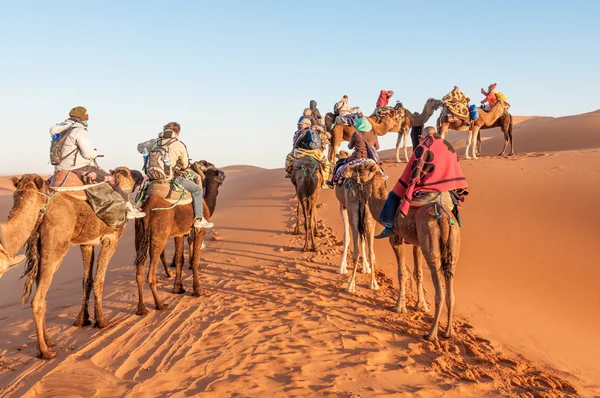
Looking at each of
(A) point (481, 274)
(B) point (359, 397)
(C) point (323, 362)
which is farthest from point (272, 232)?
(B) point (359, 397)

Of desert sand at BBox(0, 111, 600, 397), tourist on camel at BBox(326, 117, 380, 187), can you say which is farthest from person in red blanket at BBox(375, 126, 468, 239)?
tourist on camel at BBox(326, 117, 380, 187)

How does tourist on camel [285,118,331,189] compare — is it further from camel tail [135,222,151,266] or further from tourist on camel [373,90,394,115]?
tourist on camel [373,90,394,115]

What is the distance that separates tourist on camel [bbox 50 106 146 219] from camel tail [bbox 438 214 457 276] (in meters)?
5.16

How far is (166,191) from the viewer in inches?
320

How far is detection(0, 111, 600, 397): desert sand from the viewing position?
5.25 meters

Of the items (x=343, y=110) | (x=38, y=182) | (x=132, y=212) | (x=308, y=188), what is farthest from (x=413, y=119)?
(x=38, y=182)

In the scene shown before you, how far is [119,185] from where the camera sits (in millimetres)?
8125

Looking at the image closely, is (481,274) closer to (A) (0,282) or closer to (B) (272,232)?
(B) (272,232)

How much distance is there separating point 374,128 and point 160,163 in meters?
13.2

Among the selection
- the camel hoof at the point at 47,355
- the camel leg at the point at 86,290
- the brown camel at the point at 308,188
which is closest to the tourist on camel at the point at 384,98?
the brown camel at the point at 308,188

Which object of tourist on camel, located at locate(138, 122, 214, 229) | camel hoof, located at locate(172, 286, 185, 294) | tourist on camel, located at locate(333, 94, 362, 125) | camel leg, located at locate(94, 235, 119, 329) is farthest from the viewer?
tourist on camel, located at locate(333, 94, 362, 125)

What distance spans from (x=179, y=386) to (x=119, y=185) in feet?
14.0

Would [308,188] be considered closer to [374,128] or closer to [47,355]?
[47,355]

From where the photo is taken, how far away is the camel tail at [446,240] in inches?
249
